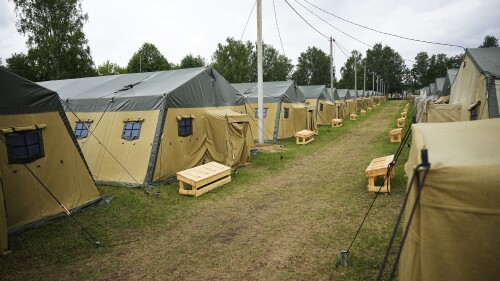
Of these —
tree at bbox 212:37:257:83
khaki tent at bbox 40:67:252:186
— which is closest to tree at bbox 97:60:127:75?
tree at bbox 212:37:257:83

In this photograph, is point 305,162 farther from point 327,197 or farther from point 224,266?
point 224,266

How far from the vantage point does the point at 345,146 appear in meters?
15.8

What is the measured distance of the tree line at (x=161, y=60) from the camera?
2688cm

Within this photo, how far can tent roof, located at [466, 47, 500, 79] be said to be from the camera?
8641mm

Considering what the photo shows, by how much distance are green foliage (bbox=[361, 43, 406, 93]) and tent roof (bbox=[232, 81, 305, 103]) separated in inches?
3084

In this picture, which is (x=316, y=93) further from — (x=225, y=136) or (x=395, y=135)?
(x=225, y=136)

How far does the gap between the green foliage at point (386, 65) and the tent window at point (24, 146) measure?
94085mm

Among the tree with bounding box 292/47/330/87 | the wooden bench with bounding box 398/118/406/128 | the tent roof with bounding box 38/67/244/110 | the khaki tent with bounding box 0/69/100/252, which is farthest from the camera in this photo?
the tree with bounding box 292/47/330/87

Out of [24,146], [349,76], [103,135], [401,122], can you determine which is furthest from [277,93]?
[349,76]

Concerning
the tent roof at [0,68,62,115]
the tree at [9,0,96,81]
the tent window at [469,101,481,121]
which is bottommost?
the tent window at [469,101,481,121]

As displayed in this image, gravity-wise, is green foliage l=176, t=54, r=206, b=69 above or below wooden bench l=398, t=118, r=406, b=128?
above

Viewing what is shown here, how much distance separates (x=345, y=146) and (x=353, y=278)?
12.1 metres

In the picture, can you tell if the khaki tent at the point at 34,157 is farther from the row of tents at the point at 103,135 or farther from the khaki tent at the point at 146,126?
the khaki tent at the point at 146,126

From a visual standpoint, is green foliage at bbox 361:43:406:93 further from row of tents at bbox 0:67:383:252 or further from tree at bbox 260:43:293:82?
row of tents at bbox 0:67:383:252
